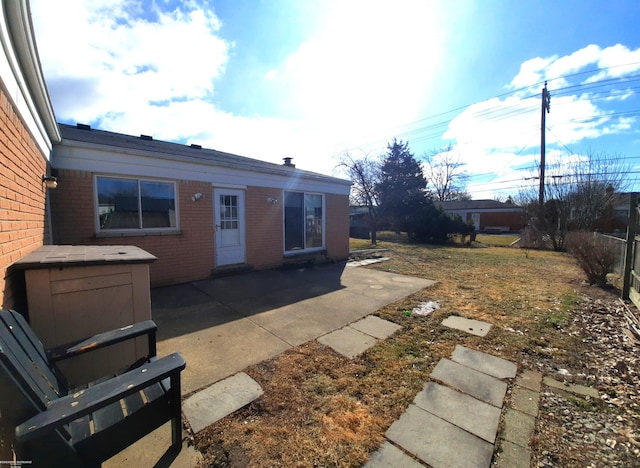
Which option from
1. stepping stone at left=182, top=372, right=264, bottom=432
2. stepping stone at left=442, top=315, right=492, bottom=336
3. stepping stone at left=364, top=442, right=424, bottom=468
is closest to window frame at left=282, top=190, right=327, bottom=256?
stepping stone at left=442, top=315, right=492, bottom=336

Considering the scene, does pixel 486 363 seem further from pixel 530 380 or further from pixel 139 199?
pixel 139 199

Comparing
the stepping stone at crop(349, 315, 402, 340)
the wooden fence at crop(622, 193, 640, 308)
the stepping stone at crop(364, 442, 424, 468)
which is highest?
the wooden fence at crop(622, 193, 640, 308)

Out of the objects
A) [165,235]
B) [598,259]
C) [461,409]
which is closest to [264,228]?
[165,235]

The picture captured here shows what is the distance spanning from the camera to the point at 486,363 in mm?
2969

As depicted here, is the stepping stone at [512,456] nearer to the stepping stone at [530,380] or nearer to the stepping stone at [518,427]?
the stepping stone at [518,427]

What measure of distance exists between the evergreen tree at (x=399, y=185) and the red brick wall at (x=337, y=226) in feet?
40.4

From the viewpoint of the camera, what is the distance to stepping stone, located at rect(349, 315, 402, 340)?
11.9 ft

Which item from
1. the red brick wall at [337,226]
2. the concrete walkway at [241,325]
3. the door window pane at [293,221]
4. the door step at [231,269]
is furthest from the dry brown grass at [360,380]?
the red brick wall at [337,226]

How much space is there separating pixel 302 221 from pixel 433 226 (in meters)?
12.7

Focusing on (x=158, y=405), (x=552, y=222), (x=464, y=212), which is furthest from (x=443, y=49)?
(x=464, y=212)

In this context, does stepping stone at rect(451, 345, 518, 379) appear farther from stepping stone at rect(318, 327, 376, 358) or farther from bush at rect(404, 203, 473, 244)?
bush at rect(404, 203, 473, 244)

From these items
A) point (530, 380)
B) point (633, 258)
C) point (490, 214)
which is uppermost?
point (490, 214)

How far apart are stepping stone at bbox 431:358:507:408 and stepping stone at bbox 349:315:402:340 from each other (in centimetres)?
82

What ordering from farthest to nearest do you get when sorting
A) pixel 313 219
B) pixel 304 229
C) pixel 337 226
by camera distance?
pixel 337 226 < pixel 313 219 < pixel 304 229
